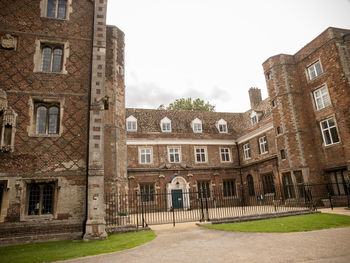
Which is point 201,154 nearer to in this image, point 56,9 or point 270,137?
point 270,137

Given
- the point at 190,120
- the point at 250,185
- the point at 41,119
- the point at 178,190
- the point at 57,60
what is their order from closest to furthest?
1. the point at 41,119
2. the point at 57,60
3. the point at 178,190
4. the point at 250,185
5. the point at 190,120

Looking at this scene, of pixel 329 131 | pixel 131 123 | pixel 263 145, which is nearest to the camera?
pixel 329 131

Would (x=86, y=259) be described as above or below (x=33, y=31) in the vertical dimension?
below

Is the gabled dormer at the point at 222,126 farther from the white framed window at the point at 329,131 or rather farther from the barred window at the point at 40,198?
the barred window at the point at 40,198

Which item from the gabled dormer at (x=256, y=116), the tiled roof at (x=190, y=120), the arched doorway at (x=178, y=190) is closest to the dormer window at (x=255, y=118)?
the gabled dormer at (x=256, y=116)

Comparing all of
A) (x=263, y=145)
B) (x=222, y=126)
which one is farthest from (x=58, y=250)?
(x=222, y=126)

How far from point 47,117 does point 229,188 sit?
21.3m

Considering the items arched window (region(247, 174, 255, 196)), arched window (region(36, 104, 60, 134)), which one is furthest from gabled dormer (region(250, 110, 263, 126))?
arched window (region(36, 104, 60, 134))

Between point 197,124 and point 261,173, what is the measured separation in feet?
31.2

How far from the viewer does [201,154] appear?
27859 millimetres

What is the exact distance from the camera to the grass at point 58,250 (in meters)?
7.39

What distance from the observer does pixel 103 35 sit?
511 inches

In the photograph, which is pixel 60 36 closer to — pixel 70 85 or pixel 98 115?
pixel 70 85

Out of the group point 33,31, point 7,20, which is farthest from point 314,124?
point 7,20
